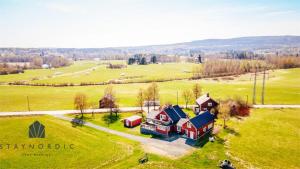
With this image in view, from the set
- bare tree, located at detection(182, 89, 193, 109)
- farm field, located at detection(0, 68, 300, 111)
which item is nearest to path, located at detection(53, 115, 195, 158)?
bare tree, located at detection(182, 89, 193, 109)

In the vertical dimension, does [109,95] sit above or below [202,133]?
above

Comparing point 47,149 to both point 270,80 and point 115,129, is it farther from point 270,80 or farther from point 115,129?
point 270,80

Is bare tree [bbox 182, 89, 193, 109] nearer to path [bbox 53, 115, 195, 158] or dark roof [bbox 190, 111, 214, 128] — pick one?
dark roof [bbox 190, 111, 214, 128]

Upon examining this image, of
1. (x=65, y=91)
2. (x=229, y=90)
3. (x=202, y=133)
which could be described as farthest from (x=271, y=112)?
(x=65, y=91)

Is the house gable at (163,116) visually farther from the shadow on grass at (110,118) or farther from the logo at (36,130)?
the logo at (36,130)

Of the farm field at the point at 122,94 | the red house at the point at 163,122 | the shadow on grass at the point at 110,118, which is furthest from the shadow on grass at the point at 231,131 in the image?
the shadow on grass at the point at 110,118

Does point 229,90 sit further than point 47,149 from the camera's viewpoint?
Yes

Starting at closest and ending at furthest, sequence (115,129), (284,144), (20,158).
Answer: (20,158) → (284,144) → (115,129)
